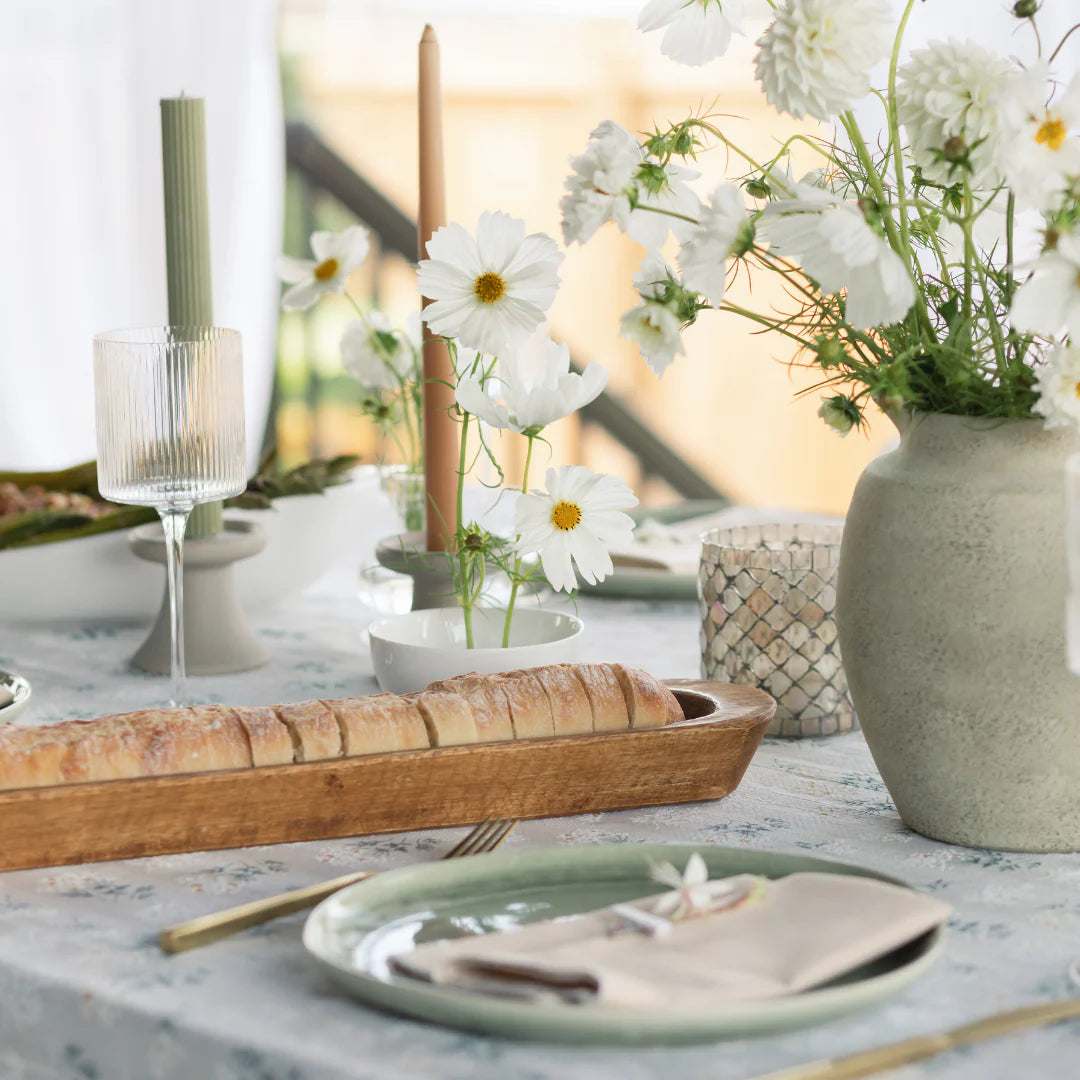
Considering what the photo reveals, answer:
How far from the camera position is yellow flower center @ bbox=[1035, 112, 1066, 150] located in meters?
0.67

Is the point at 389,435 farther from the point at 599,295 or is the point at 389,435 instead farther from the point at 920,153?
the point at 599,295

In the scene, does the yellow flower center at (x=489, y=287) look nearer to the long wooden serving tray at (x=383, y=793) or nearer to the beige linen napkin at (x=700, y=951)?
the long wooden serving tray at (x=383, y=793)

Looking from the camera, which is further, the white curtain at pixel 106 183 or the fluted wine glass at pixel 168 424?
the white curtain at pixel 106 183

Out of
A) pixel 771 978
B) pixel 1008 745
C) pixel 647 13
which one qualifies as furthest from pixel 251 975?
pixel 647 13

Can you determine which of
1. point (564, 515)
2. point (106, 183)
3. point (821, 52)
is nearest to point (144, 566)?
point (564, 515)

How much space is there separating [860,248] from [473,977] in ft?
1.21

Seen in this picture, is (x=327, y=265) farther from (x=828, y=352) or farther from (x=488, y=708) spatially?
(x=828, y=352)

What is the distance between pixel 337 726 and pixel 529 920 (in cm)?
19

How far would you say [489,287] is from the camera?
36.6 inches

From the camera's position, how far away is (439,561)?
3.89ft

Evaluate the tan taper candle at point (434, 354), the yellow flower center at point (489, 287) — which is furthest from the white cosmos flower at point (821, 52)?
the tan taper candle at point (434, 354)

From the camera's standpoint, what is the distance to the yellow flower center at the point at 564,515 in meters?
0.97

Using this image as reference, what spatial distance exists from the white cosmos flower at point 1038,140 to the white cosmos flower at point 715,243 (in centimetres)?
13

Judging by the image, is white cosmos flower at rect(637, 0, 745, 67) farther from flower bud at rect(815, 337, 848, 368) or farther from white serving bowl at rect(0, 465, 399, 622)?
white serving bowl at rect(0, 465, 399, 622)
